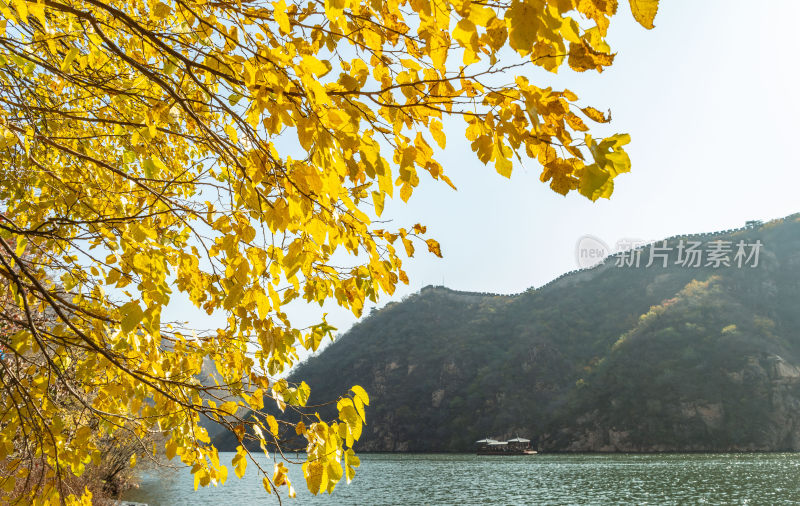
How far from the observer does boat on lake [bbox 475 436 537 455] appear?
169 feet

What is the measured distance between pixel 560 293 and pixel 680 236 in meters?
23.1

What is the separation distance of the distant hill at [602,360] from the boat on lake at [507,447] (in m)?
2.87

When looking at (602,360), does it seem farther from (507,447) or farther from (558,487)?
(558,487)

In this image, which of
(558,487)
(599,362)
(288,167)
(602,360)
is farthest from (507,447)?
(288,167)

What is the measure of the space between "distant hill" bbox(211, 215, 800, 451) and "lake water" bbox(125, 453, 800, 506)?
44.6ft

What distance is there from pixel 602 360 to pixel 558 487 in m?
37.9

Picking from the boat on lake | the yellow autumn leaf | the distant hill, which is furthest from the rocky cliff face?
the yellow autumn leaf

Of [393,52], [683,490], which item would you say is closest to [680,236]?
[683,490]

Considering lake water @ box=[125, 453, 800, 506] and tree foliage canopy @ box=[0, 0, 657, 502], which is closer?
tree foliage canopy @ box=[0, 0, 657, 502]

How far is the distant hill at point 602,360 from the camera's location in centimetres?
4797

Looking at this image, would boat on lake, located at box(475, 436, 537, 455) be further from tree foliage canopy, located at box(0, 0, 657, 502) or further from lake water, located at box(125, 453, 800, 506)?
tree foliage canopy, located at box(0, 0, 657, 502)

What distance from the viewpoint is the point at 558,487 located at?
2545 centimetres

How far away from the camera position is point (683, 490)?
74.6 ft

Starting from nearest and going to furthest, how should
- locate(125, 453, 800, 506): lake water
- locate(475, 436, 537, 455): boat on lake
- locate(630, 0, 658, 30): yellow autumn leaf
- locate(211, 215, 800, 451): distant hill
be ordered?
locate(630, 0, 658, 30): yellow autumn leaf
locate(125, 453, 800, 506): lake water
locate(211, 215, 800, 451): distant hill
locate(475, 436, 537, 455): boat on lake
